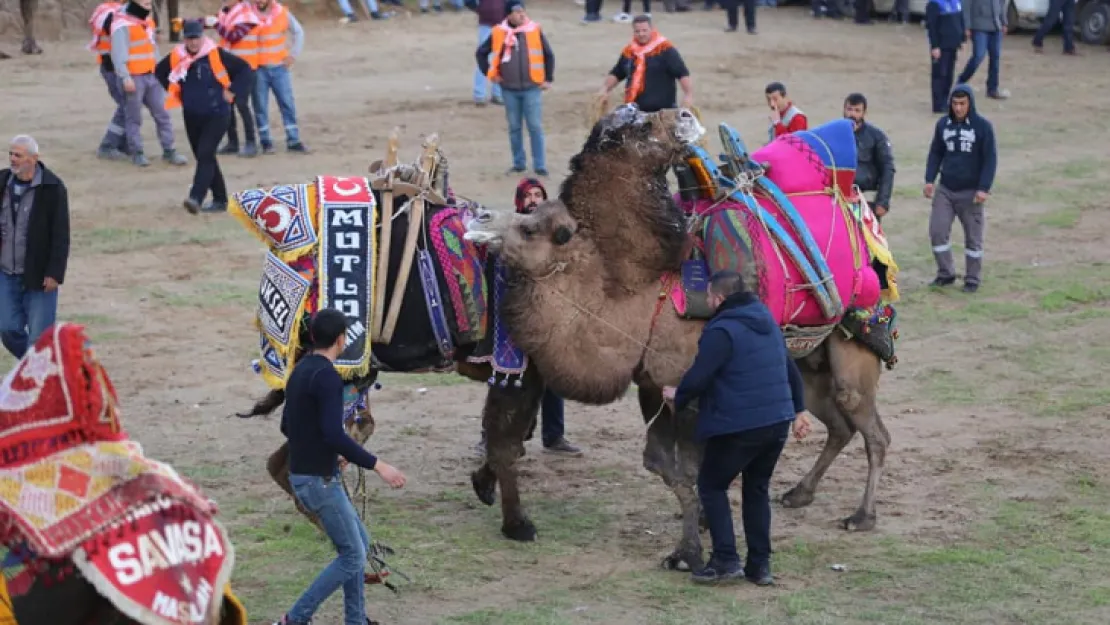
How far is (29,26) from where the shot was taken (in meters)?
22.9

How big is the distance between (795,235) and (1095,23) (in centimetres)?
2067

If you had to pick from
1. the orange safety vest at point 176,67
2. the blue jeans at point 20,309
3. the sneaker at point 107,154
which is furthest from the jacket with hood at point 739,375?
the sneaker at point 107,154

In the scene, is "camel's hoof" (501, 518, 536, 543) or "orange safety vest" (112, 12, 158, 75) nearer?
"camel's hoof" (501, 518, 536, 543)

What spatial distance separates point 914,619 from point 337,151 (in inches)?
490

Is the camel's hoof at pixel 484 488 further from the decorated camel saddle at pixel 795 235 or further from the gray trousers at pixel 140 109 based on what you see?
the gray trousers at pixel 140 109

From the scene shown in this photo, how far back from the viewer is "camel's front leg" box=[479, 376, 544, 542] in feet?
27.5

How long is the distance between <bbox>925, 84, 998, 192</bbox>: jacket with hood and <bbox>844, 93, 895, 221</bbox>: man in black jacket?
1.42m

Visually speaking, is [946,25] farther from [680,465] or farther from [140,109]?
Answer: [680,465]

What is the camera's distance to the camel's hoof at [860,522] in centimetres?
868

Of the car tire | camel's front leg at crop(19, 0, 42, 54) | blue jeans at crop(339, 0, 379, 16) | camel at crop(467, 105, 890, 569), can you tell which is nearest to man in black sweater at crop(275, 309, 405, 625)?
camel at crop(467, 105, 890, 569)

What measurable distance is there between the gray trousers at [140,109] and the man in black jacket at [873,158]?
28.3ft

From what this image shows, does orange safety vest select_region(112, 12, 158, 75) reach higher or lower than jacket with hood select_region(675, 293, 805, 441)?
higher

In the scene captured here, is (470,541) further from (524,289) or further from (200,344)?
(200,344)

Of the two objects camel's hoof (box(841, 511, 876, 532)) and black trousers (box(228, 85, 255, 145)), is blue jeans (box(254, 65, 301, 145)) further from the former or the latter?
camel's hoof (box(841, 511, 876, 532))
